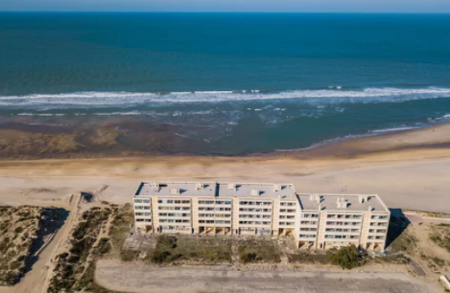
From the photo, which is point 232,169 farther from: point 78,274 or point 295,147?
point 78,274

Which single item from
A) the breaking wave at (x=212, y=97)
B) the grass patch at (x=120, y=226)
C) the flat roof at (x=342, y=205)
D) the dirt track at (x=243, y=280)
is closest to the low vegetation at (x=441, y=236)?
the dirt track at (x=243, y=280)

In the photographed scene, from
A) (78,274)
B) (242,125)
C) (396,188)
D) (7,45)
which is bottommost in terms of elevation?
(78,274)

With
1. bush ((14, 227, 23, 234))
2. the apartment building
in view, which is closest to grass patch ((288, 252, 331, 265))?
the apartment building

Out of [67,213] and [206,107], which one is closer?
[67,213]

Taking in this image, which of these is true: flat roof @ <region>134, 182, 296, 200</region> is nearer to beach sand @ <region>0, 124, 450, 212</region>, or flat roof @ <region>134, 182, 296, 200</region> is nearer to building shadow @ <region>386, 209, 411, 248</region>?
beach sand @ <region>0, 124, 450, 212</region>

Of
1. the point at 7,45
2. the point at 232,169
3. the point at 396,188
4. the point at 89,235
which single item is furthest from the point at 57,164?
the point at 7,45

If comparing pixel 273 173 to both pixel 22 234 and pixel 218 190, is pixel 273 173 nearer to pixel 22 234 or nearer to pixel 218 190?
pixel 218 190

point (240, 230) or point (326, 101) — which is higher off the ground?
point (326, 101)
